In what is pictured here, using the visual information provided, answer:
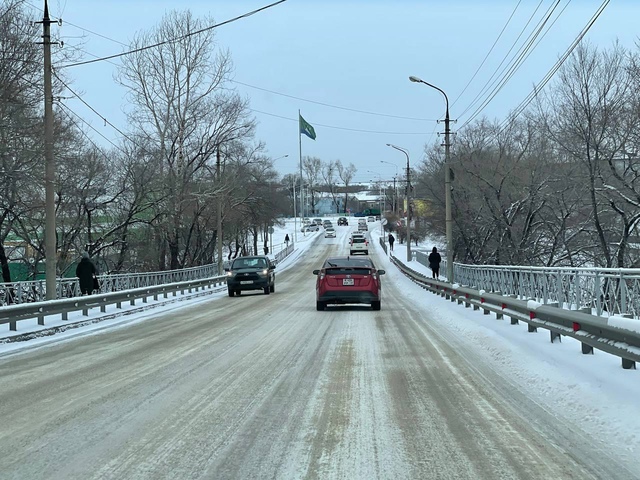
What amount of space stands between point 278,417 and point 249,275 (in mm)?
25791

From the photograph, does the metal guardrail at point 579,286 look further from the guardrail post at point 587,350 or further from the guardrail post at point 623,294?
the guardrail post at point 587,350

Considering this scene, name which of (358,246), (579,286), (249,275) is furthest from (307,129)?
(579,286)

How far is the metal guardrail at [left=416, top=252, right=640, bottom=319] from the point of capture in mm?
11961

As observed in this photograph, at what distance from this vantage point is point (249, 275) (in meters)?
33.0

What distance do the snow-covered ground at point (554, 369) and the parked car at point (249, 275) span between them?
41.9ft

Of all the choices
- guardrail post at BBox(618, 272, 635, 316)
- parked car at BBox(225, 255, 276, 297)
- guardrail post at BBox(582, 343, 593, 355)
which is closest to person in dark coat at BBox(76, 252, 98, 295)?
parked car at BBox(225, 255, 276, 297)

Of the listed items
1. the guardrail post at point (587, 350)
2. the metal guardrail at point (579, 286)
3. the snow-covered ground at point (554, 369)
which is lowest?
the snow-covered ground at point (554, 369)

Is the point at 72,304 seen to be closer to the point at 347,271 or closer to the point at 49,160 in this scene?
the point at 49,160

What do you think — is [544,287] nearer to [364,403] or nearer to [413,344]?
[413,344]

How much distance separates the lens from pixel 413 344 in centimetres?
1384

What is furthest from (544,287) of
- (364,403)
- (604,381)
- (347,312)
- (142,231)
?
(142,231)

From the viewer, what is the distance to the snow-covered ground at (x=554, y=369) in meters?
6.98

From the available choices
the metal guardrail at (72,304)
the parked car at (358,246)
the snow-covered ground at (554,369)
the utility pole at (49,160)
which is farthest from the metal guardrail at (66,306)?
the parked car at (358,246)

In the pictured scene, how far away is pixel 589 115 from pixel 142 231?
28.8 metres
